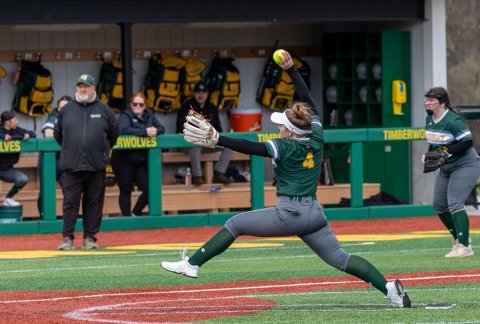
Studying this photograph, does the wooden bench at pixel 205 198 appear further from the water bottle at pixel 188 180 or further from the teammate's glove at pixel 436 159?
the teammate's glove at pixel 436 159

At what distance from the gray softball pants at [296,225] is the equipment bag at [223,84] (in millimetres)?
12420

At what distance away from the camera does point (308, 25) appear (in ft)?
76.1

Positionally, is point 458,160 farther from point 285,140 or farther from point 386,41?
point 386,41

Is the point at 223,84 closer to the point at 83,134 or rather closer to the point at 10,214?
the point at 10,214

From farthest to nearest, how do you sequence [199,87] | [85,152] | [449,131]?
[199,87]
[85,152]
[449,131]

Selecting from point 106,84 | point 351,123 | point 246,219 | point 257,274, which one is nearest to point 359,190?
point 351,123

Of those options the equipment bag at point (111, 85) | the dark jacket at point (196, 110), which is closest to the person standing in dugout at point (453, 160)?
the dark jacket at point (196, 110)

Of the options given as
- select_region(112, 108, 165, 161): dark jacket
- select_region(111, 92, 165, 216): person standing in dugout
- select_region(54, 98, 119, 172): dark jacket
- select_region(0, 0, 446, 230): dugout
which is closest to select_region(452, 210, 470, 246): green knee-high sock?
select_region(54, 98, 119, 172): dark jacket

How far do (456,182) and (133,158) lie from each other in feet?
19.1

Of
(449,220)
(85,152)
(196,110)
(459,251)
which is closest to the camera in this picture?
(459,251)

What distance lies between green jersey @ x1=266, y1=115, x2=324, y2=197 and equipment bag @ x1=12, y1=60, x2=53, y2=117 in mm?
11816

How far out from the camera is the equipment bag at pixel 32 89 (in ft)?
69.0

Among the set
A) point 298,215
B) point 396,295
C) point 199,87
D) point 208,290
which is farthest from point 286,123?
point 199,87

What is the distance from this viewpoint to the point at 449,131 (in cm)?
1360
